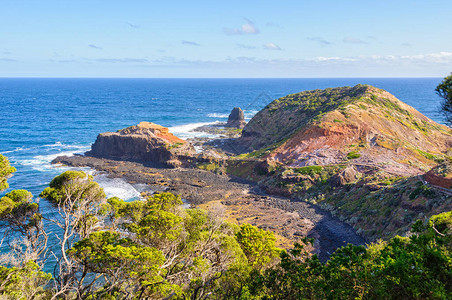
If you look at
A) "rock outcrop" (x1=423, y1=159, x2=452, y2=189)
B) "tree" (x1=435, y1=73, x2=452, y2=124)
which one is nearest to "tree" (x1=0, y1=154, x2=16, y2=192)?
"tree" (x1=435, y1=73, x2=452, y2=124)

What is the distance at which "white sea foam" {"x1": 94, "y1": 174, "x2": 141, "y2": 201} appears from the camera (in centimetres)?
5869

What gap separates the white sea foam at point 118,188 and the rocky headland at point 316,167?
3.03m

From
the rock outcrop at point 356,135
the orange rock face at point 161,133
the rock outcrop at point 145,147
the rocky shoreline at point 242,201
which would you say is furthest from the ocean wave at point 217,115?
the rocky shoreline at point 242,201

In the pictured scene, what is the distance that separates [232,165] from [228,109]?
11744cm

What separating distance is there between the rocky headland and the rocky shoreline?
18 centimetres

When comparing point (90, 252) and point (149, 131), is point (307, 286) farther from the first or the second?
point (149, 131)

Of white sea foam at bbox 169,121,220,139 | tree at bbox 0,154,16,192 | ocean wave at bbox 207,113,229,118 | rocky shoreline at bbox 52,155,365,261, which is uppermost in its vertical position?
Answer: tree at bbox 0,154,16,192

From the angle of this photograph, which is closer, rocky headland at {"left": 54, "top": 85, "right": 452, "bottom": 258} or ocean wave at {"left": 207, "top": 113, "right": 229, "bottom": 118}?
rocky headland at {"left": 54, "top": 85, "right": 452, "bottom": 258}

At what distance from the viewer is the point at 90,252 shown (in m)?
19.1

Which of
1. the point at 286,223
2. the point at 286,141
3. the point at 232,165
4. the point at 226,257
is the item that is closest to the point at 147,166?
the point at 232,165

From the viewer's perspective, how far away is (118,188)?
206ft

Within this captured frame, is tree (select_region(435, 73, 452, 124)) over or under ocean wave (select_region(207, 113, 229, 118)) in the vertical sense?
over

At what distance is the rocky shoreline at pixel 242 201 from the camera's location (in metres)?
44.4

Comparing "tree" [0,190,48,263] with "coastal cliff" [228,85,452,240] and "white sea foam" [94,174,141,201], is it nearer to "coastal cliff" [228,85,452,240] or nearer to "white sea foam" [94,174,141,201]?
"white sea foam" [94,174,141,201]
